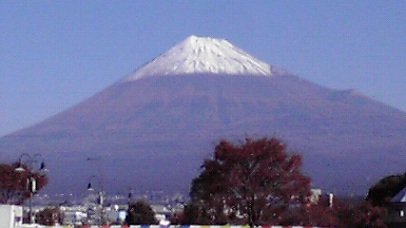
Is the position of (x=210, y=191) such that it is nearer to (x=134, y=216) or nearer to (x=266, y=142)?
(x=266, y=142)

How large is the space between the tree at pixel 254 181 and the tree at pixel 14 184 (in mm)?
17179

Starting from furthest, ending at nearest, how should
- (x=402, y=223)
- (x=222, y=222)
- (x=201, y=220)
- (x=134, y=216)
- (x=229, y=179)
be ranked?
(x=134, y=216), (x=402, y=223), (x=201, y=220), (x=222, y=222), (x=229, y=179)

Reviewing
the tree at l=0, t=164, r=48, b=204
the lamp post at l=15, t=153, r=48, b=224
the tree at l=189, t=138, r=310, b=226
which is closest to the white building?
the lamp post at l=15, t=153, r=48, b=224

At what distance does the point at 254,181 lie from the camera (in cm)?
Answer: 6062

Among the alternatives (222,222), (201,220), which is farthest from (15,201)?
(222,222)

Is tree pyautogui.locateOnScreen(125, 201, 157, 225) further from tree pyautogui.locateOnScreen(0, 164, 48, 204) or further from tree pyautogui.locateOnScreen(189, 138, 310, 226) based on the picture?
tree pyautogui.locateOnScreen(189, 138, 310, 226)

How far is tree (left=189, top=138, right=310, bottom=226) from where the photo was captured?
2394 inches

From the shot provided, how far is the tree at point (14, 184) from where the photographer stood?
76.8 metres

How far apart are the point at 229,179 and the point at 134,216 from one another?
34.6m

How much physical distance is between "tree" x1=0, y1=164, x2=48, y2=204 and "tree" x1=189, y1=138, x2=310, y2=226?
17.2m

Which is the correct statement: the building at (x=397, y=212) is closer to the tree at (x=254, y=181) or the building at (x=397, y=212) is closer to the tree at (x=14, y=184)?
the tree at (x=254, y=181)

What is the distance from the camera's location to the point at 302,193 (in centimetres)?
6162

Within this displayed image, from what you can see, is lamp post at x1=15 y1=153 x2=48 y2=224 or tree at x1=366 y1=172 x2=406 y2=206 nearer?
lamp post at x1=15 y1=153 x2=48 y2=224

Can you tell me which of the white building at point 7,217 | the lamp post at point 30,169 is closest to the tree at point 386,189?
the lamp post at point 30,169
